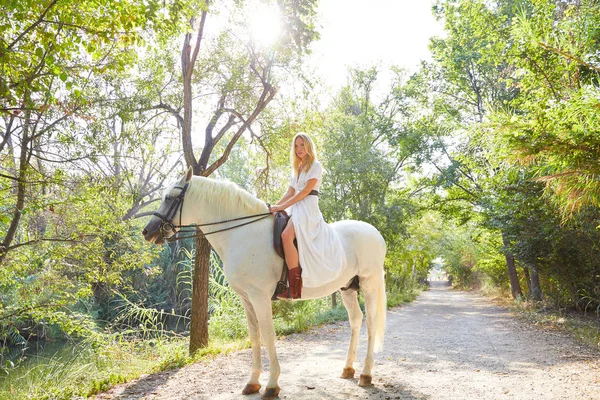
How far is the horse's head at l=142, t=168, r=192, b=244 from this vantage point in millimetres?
4059

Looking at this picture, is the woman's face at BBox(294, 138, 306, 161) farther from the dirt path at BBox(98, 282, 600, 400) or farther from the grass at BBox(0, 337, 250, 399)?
the grass at BBox(0, 337, 250, 399)

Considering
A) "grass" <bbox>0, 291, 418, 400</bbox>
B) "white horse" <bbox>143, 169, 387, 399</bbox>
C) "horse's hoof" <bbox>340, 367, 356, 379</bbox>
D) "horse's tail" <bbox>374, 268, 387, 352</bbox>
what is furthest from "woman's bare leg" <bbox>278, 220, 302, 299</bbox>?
→ "grass" <bbox>0, 291, 418, 400</bbox>

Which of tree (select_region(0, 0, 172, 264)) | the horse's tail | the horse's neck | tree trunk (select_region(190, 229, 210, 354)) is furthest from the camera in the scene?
tree trunk (select_region(190, 229, 210, 354))

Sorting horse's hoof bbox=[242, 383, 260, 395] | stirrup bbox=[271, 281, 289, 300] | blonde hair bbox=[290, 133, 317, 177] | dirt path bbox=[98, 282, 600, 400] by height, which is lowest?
dirt path bbox=[98, 282, 600, 400]

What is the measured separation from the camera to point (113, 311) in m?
19.3

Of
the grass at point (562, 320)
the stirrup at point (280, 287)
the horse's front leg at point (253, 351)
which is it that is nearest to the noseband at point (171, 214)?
the horse's front leg at point (253, 351)

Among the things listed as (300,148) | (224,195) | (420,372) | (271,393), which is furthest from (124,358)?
(300,148)

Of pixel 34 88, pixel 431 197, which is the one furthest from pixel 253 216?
pixel 431 197

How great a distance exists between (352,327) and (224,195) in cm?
232

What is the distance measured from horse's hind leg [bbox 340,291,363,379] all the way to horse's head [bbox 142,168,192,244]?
2.34 m

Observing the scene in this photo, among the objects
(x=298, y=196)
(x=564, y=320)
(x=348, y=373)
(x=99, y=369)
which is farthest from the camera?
(x=564, y=320)

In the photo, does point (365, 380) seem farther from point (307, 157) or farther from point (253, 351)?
point (307, 157)

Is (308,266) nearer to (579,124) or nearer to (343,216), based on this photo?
(579,124)

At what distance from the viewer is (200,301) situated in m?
7.12
